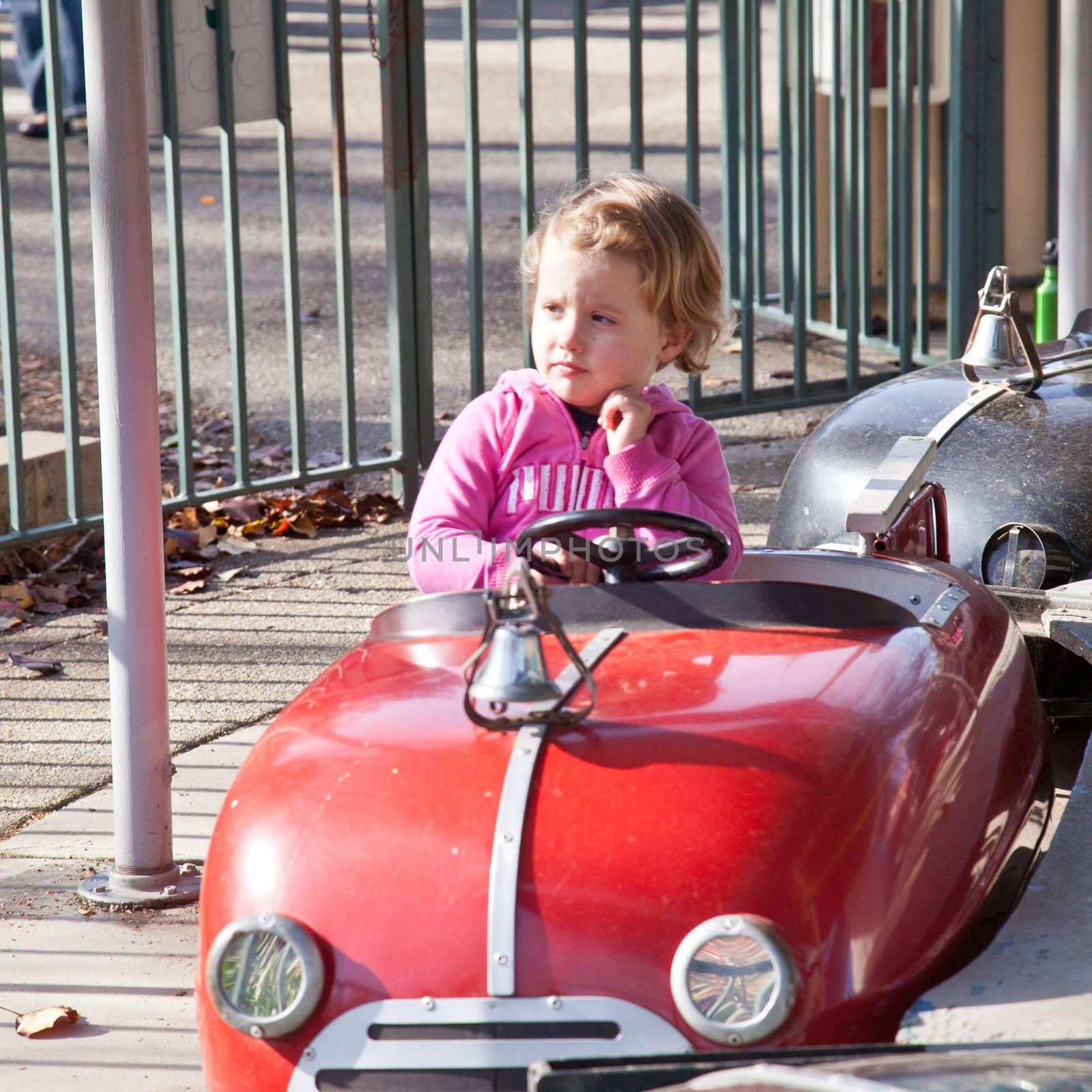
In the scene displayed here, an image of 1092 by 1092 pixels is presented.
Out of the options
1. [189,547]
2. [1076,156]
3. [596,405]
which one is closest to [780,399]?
[1076,156]

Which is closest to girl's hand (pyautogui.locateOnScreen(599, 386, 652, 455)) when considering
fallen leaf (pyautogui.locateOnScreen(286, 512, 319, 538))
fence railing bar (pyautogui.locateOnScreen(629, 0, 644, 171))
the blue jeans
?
fallen leaf (pyautogui.locateOnScreen(286, 512, 319, 538))

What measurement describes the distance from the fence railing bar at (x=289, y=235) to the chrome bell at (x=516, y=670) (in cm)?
365

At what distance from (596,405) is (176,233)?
9.10 ft

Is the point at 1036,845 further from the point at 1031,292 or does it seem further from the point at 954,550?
the point at 1031,292

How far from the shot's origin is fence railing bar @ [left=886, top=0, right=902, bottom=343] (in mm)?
7086

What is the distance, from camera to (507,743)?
219 centimetres

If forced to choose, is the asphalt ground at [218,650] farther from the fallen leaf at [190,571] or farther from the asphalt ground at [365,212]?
the asphalt ground at [365,212]

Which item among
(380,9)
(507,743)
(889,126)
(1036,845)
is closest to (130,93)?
(507,743)

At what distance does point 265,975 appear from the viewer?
6.75ft

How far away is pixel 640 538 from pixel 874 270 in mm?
5783

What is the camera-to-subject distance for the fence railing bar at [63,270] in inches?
198

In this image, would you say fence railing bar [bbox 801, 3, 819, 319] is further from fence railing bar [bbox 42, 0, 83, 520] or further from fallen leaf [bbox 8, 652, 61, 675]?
fallen leaf [bbox 8, 652, 61, 675]

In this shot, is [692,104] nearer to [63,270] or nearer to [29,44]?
[63,270]

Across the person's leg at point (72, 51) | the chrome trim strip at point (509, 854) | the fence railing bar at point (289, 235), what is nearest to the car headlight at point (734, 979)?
the chrome trim strip at point (509, 854)
